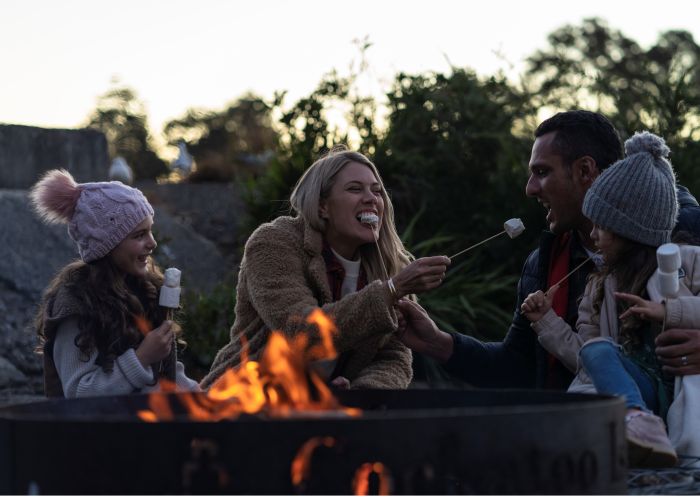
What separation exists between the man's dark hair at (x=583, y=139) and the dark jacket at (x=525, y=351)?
32 cm

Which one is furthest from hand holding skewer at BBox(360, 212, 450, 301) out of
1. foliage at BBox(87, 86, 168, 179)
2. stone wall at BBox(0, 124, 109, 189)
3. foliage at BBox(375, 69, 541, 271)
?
foliage at BBox(87, 86, 168, 179)

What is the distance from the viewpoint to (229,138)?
18.0 meters

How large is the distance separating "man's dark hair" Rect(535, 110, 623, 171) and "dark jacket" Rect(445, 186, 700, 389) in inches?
12.6

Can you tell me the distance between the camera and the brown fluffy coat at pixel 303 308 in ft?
14.6

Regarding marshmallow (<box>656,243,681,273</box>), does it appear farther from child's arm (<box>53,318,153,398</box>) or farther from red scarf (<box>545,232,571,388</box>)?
child's arm (<box>53,318,153,398</box>)

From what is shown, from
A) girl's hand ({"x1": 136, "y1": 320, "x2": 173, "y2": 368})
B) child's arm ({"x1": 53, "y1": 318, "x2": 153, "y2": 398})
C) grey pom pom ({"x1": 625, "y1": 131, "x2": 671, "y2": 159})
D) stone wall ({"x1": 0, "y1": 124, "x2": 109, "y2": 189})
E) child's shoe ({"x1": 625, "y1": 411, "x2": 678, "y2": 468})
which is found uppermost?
stone wall ({"x1": 0, "y1": 124, "x2": 109, "y2": 189})

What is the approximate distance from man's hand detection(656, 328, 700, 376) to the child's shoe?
348 millimetres

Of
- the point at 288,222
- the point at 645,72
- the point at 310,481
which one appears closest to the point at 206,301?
the point at 288,222

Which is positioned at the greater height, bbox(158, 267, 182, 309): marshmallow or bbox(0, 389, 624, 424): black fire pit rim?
bbox(158, 267, 182, 309): marshmallow

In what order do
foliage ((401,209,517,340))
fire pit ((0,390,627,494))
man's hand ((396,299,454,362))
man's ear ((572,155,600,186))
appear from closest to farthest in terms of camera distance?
fire pit ((0,390,627,494))
man's hand ((396,299,454,362))
man's ear ((572,155,600,186))
foliage ((401,209,517,340))

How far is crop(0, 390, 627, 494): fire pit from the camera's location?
2.68 meters

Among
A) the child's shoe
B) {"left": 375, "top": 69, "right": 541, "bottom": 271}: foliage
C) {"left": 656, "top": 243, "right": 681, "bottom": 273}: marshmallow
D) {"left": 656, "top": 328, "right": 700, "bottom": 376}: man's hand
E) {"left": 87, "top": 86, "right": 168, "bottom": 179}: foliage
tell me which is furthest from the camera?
{"left": 87, "top": 86, "right": 168, "bottom": 179}: foliage

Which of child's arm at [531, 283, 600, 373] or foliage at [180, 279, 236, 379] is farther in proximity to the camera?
foliage at [180, 279, 236, 379]

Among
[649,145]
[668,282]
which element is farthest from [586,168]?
[668,282]
